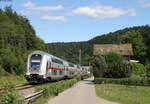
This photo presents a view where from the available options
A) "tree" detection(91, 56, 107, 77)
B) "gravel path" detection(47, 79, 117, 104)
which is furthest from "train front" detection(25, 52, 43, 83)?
"tree" detection(91, 56, 107, 77)

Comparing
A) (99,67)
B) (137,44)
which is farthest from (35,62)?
(137,44)

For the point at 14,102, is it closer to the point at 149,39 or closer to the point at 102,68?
the point at 102,68

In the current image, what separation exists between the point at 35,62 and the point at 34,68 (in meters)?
0.67

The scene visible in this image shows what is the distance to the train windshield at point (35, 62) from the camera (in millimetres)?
32844

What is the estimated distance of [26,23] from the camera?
316 ft

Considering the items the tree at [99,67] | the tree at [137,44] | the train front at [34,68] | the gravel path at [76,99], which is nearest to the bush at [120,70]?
the tree at [99,67]

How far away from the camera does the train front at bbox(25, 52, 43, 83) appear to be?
1287 inches

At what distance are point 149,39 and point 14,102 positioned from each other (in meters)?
101

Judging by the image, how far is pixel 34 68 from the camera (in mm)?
32875

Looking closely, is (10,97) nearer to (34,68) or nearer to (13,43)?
(34,68)

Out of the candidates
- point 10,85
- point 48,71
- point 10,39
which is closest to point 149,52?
point 10,39

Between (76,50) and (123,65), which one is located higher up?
(76,50)

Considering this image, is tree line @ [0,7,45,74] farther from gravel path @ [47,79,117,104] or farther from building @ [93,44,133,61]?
gravel path @ [47,79,117,104]

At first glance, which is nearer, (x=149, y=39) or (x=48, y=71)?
(x=48, y=71)
